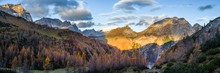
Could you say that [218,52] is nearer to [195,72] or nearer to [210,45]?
[210,45]

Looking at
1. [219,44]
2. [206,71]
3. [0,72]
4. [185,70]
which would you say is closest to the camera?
[206,71]

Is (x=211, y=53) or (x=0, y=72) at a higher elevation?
(x=211, y=53)

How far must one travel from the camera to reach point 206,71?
46.9m

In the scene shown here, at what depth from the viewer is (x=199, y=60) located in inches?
3078

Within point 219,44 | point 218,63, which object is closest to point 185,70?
point 218,63

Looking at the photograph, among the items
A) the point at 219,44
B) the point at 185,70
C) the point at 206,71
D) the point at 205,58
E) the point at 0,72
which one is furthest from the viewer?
the point at 0,72

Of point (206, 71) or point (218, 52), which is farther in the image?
point (218, 52)

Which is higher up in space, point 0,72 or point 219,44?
point 219,44

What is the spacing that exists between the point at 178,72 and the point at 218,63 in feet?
24.0

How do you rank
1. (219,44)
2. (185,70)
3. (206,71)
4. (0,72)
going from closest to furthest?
1. (206,71)
2. (185,70)
3. (219,44)
4. (0,72)

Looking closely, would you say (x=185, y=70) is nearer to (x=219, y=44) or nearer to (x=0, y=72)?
(x=219, y=44)

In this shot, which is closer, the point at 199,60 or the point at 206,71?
the point at 206,71

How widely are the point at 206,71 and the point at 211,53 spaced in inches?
1334

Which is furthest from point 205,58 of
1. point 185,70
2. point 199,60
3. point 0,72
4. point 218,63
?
point 0,72
